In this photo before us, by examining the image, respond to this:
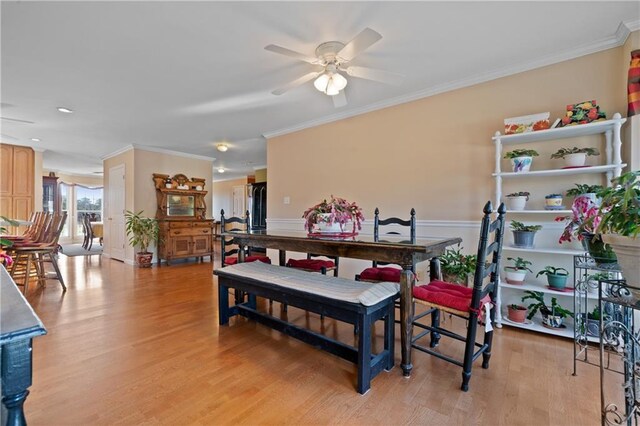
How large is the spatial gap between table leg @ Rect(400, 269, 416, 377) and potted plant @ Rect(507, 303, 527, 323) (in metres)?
1.34

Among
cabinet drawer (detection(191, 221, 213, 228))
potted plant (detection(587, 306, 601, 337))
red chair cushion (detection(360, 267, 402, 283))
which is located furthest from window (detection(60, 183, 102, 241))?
potted plant (detection(587, 306, 601, 337))

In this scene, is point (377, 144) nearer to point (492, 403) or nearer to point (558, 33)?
point (558, 33)

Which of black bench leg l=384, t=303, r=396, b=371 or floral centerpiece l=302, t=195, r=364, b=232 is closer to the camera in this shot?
black bench leg l=384, t=303, r=396, b=371

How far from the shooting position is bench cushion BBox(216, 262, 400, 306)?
1.73m

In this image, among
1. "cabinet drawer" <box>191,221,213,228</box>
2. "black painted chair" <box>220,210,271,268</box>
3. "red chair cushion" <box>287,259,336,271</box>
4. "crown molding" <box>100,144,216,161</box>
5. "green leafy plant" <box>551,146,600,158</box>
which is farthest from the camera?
"cabinet drawer" <box>191,221,213,228</box>

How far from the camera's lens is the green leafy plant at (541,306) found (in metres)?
2.39

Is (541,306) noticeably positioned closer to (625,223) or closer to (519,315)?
(519,315)

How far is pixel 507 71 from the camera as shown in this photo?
8.99ft

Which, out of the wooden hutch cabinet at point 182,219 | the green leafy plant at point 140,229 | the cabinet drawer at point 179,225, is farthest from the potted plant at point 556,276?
the green leafy plant at point 140,229

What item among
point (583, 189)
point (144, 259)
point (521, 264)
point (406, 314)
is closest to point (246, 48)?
point (406, 314)

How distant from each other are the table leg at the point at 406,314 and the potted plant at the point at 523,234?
4.48 ft

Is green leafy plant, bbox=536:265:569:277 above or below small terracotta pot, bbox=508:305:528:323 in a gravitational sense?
above

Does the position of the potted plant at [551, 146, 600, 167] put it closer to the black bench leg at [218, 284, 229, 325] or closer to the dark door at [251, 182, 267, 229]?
the black bench leg at [218, 284, 229, 325]

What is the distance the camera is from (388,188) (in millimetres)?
3590
